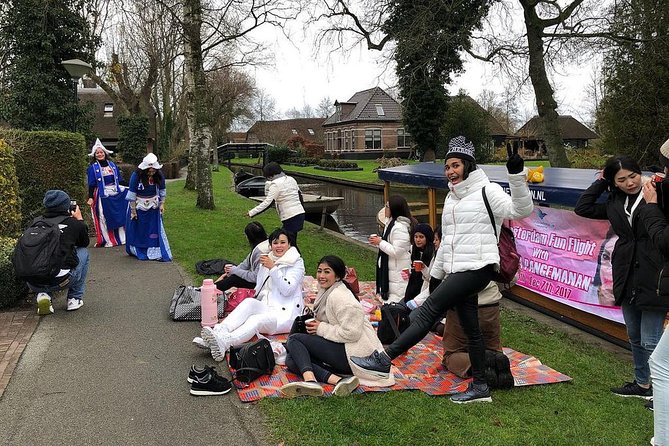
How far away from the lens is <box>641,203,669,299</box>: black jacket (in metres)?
3.27

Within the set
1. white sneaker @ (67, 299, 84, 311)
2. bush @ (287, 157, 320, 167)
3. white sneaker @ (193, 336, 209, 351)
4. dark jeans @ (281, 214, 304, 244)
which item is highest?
bush @ (287, 157, 320, 167)

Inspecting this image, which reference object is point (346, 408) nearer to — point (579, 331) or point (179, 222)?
point (579, 331)

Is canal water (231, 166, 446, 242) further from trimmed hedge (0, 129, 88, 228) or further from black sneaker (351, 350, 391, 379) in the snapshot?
trimmed hedge (0, 129, 88, 228)

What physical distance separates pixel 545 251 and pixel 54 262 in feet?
20.7

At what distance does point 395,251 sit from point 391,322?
142 cm

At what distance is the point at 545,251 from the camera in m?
7.79

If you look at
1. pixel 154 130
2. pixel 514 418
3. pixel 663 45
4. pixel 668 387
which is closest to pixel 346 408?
pixel 514 418

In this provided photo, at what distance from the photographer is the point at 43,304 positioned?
6527 millimetres

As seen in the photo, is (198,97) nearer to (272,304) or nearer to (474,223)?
(272,304)

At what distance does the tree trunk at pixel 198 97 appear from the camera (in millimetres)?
15370

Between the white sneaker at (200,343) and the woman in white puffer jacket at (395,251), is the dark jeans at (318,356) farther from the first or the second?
the woman in white puffer jacket at (395,251)

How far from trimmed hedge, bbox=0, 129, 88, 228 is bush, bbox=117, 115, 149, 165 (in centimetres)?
2255

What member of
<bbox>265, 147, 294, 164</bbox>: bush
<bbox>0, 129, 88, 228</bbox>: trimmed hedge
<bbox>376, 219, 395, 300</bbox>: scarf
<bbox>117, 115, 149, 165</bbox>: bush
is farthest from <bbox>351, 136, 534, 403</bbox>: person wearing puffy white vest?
<bbox>265, 147, 294, 164</bbox>: bush

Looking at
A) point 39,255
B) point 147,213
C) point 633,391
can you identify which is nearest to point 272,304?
point 39,255
